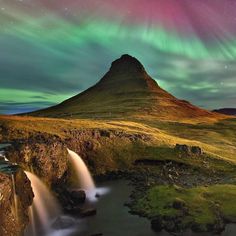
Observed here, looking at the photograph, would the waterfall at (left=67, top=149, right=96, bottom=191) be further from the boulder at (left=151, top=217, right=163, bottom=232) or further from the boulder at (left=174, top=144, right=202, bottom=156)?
the boulder at (left=174, top=144, right=202, bottom=156)

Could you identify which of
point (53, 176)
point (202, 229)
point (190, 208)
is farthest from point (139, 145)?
point (202, 229)

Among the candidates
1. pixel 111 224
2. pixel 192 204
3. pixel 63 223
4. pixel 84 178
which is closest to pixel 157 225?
pixel 111 224

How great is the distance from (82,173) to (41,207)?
24929mm

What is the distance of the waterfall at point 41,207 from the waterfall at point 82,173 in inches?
601

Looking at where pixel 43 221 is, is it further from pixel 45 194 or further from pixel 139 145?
pixel 139 145

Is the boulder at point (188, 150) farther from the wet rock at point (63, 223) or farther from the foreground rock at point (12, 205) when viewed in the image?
the foreground rock at point (12, 205)

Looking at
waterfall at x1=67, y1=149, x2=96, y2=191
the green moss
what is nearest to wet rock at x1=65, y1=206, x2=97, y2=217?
the green moss

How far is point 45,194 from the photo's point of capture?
6125 centimetres

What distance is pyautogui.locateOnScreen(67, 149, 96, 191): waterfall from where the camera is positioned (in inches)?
3081

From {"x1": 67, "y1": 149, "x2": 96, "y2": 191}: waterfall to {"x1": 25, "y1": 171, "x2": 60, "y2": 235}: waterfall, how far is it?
1526 centimetres

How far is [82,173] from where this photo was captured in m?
81.4

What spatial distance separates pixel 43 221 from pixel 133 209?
16.2 metres

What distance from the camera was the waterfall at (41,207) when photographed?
5338 centimetres

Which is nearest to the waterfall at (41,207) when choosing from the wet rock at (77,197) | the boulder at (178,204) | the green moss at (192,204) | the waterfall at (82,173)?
the wet rock at (77,197)
